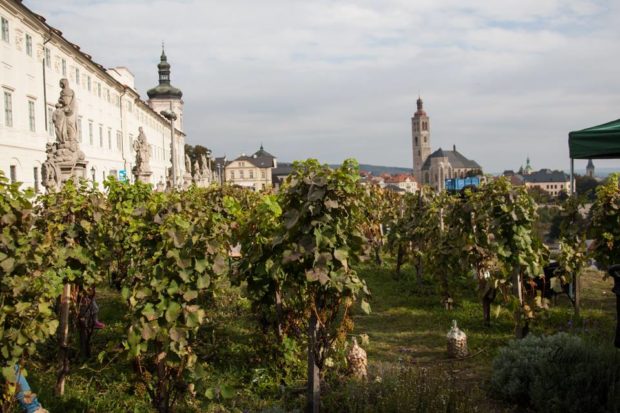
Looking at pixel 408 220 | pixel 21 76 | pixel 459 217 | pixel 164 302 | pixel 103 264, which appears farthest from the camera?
pixel 21 76

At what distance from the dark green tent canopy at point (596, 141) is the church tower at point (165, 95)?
84795 millimetres

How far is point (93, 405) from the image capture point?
4.92m

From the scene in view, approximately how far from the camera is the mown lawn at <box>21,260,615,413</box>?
196 inches

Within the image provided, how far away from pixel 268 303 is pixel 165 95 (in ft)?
294

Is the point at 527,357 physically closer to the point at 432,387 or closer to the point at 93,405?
the point at 432,387

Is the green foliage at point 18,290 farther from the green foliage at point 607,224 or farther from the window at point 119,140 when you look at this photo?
the window at point 119,140

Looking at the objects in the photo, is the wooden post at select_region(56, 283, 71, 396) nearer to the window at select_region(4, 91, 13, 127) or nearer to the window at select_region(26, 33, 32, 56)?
the window at select_region(4, 91, 13, 127)

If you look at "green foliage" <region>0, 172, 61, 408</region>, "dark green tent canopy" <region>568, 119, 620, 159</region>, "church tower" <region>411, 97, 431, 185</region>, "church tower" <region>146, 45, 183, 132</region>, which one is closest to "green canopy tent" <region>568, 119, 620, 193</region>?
"dark green tent canopy" <region>568, 119, 620, 159</region>

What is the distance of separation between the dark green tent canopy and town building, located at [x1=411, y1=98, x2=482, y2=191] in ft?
533

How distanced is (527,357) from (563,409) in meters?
0.73

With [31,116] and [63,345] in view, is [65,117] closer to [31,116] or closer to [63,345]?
[63,345]

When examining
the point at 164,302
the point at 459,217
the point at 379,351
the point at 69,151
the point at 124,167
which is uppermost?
the point at 124,167

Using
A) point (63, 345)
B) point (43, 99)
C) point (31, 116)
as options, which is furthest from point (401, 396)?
point (43, 99)

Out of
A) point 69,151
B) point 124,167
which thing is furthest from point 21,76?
point 124,167
